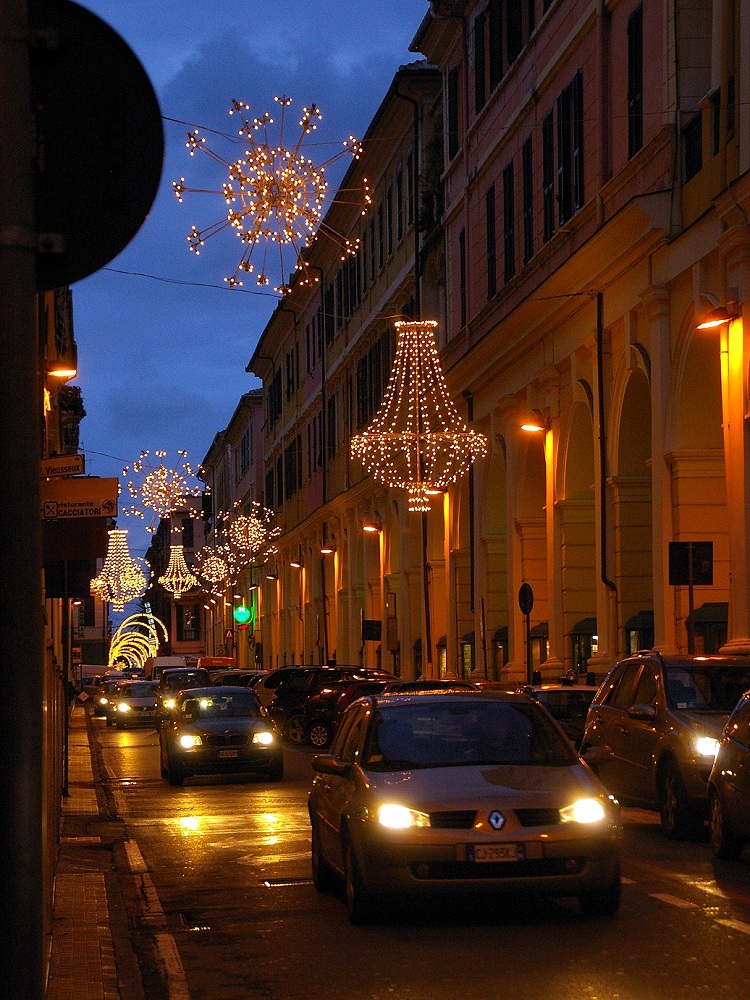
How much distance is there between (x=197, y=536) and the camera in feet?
479

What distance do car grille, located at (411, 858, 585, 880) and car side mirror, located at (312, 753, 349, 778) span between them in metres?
1.29

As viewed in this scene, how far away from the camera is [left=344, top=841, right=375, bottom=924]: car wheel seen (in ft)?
36.1

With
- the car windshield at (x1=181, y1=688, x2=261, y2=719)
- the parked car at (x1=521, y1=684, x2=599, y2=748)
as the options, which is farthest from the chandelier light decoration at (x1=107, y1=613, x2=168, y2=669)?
the parked car at (x1=521, y1=684, x2=599, y2=748)

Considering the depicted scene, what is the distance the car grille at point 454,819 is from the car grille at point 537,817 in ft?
0.93

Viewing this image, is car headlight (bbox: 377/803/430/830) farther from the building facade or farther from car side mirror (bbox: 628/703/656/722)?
the building facade

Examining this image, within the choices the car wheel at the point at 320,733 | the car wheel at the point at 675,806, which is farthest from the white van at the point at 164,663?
the car wheel at the point at 675,806

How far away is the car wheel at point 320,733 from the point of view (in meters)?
35.9

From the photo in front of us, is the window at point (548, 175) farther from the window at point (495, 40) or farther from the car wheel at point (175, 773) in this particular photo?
the car wheel at point (175, 773)

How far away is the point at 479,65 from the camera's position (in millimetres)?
41375

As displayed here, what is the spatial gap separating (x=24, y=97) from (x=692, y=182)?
23.7 m

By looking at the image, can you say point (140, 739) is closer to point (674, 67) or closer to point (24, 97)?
point (674, 67)

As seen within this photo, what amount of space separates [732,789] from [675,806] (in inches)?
82.3

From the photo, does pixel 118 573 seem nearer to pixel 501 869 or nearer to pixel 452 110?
pixel 452 110

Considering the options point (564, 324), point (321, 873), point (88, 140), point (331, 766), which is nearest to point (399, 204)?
point (564, 324)
